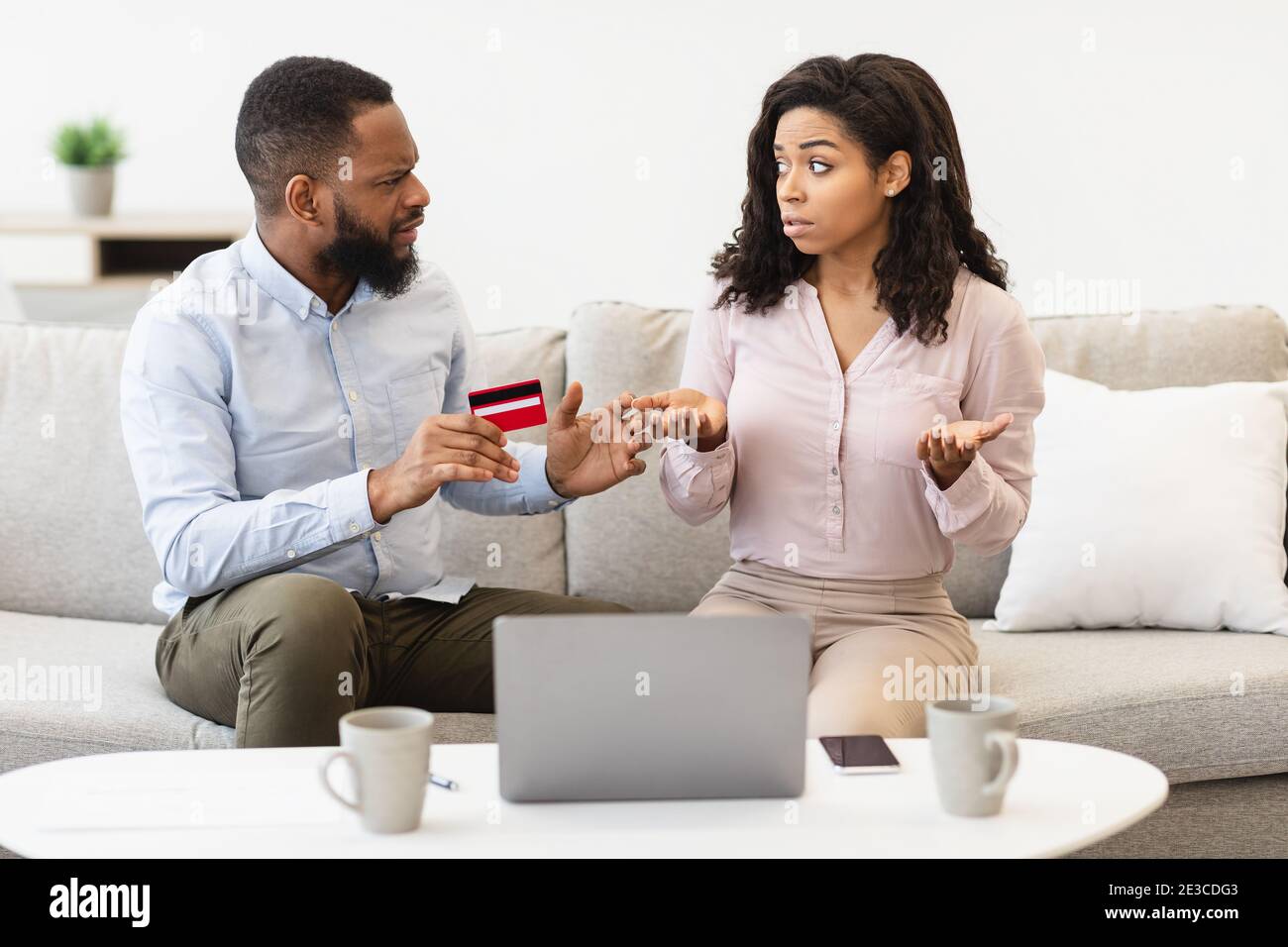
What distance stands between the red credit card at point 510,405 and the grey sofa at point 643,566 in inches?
18.1

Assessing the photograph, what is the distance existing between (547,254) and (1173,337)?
1359 mm

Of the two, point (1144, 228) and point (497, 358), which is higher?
point (1144, 228)

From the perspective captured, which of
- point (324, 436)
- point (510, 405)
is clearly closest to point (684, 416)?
point (510, 405)

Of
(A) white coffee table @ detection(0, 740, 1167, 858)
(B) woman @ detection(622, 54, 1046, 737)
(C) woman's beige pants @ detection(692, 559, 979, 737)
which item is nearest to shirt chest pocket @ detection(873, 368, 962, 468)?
(B) woman @ detection(622, 54, 1046, 737)

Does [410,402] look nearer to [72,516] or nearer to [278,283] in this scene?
[278,283]

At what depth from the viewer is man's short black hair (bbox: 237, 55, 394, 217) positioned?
5.80ft

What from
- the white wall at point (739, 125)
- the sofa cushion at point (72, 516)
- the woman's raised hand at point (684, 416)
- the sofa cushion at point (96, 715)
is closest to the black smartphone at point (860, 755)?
the woman's raised hand at point (684, 416)

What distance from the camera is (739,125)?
9.50ft

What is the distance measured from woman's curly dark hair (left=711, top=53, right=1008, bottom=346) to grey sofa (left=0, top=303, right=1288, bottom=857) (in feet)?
1.51

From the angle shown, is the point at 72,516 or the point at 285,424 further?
the point at 72,516

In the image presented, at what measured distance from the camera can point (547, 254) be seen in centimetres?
299

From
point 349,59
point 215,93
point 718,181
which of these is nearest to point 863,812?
point 718,181

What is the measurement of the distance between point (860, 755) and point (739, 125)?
197cm

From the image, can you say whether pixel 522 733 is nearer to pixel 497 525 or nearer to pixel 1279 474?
pixel 497 525
